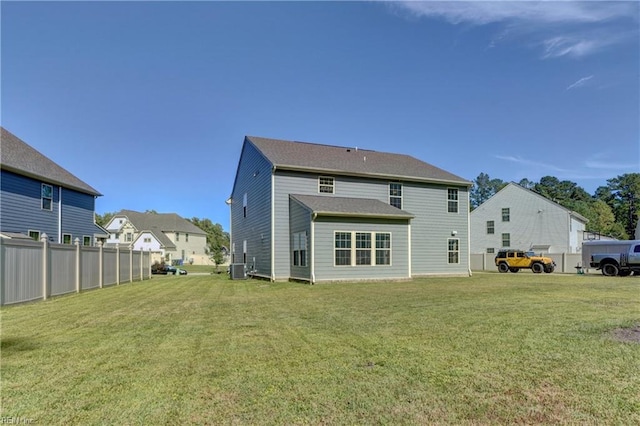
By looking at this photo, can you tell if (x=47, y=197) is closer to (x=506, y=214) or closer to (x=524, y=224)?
(x=506, y=214)

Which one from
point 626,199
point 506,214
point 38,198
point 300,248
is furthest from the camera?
Result: point 626,199

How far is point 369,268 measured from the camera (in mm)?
16625

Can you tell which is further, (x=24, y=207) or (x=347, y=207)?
(x=347, y=207)

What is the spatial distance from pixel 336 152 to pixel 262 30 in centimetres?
886

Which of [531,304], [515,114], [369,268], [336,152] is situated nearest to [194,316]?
[531,304]

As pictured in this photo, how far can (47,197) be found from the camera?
17875 mm

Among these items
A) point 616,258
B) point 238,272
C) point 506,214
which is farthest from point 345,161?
point 506,214

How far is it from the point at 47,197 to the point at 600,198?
308 ft

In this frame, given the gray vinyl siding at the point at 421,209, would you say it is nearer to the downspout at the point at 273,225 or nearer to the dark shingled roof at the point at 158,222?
the downspout at the point at 273,225

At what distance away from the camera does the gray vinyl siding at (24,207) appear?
15156mm

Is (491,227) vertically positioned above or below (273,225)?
below

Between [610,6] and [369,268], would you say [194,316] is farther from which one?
[610,6]

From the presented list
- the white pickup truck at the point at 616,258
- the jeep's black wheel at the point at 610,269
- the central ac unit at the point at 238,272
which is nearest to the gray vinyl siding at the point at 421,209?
the central ac unit at the point at 238,272

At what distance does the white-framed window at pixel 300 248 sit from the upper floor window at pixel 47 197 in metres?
11.9
